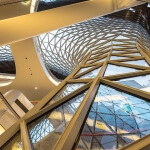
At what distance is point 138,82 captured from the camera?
674 centimetres

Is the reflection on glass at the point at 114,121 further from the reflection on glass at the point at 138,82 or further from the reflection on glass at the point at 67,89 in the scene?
the reflection on glass at the point at 67,89

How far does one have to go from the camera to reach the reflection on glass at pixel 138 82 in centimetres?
639

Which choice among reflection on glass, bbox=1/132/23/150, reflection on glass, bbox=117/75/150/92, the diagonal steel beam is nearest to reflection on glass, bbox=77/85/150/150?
reflection on glass, bbox=117/75/150/92

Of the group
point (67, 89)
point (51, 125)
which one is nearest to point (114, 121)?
point (51, 125)

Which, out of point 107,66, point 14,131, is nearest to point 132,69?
point 107,66

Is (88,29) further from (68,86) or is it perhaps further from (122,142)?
(122,142)

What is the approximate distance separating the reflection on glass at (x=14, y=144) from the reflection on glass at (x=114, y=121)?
137cm

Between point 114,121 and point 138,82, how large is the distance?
224cm

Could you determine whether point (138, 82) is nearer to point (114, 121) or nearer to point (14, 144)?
point (114, 121)

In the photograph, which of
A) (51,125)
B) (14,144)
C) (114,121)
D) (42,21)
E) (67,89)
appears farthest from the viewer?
(67,89)

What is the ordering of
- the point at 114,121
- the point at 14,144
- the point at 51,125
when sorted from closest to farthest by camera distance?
1. the point at 114,121
2. the point at 14,144
3. the point at 51,125

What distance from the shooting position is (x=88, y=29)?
24172 mm

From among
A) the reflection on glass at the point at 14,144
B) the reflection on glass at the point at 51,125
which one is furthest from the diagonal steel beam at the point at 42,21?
the reflection on glass at the point at 14,144

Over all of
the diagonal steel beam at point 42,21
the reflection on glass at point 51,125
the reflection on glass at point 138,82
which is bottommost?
the reflection on glass at point 138,82
